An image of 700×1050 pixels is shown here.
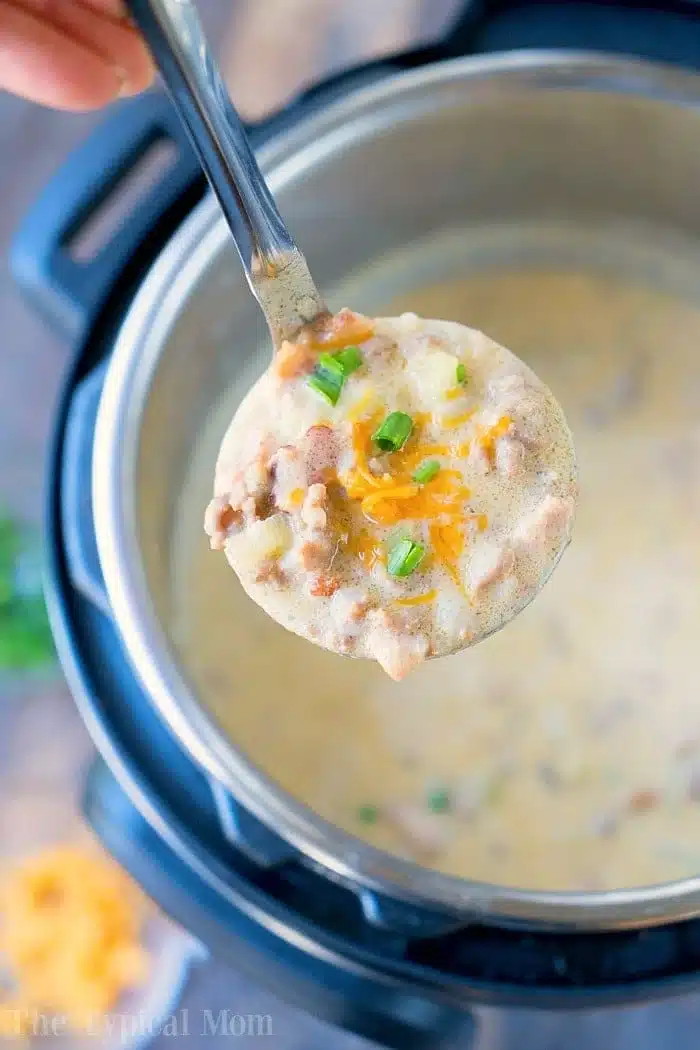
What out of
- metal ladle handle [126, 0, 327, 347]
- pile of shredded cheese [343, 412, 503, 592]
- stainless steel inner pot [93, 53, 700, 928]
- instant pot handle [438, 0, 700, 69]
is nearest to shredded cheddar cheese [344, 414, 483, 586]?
pile of shredded cheese [343, 412, 503, 592]

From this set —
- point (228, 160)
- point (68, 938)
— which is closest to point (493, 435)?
point (228, 160)

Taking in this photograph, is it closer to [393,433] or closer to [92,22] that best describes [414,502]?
[393,433]

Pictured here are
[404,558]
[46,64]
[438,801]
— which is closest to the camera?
[404,558]

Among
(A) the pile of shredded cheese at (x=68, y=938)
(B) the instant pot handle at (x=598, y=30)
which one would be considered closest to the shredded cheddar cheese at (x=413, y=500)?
(B) the instant pot handle at (x=598, y=30)

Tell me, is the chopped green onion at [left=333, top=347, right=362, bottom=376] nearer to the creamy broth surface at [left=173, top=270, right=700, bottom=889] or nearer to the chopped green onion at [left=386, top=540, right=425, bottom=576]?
the chopped green onion at [left=386, top=540, right=425, bottom=576]

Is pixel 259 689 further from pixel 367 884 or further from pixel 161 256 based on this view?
pixel 161 256

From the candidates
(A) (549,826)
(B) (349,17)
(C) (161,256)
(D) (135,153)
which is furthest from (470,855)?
→ (B) (349,17)

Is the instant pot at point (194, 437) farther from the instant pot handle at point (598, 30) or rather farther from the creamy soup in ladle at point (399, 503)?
the creamy soup in ladle at point (399, 503)
